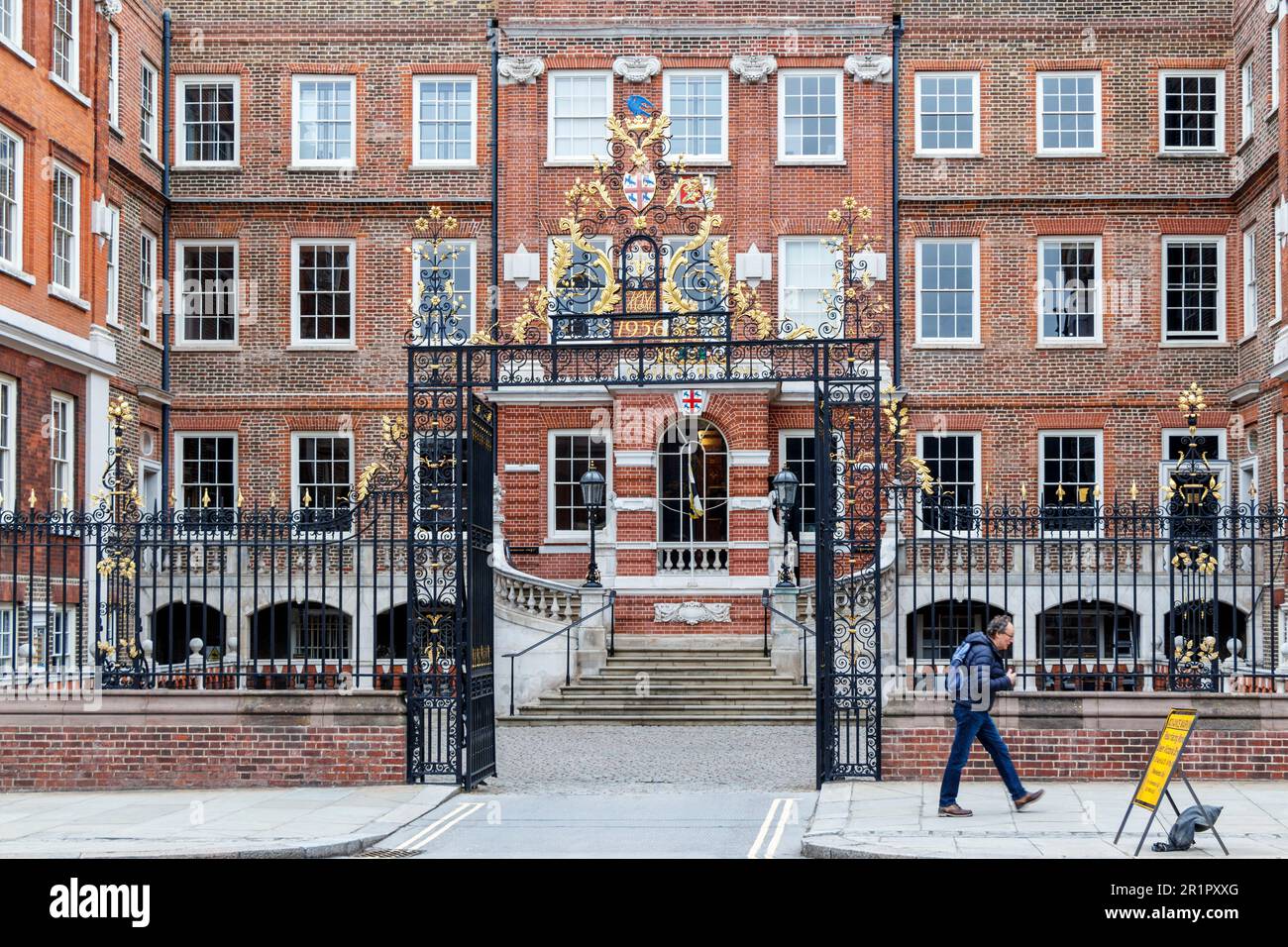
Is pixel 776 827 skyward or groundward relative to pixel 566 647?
groundward

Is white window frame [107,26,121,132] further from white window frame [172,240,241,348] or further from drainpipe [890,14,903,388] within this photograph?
drainpipe [890,14,903,388]

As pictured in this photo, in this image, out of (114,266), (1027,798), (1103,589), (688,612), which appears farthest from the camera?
(114,266)

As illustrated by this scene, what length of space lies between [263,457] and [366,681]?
12.0 m

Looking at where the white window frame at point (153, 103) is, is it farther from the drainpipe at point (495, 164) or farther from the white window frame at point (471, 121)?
the drainpipe at point (495, 164)

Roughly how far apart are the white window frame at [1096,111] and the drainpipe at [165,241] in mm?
16298

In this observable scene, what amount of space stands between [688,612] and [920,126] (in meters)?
10.5

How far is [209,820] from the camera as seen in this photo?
14.1 meters

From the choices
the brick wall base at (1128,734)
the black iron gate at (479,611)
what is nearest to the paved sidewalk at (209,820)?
the black iron gate at (479,611)

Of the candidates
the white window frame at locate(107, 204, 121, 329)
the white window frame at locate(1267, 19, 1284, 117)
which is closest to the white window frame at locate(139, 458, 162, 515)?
the white window frame at locate(107, 204, 121, 329)

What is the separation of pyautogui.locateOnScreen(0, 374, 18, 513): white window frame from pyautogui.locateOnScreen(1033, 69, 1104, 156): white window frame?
61.0 ft

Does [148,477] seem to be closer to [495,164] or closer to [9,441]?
[9,441]

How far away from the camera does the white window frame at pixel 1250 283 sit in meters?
31.4

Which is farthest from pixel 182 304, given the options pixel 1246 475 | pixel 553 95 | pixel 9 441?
pixel 1246 475

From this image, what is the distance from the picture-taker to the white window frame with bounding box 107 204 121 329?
99.0 ft
